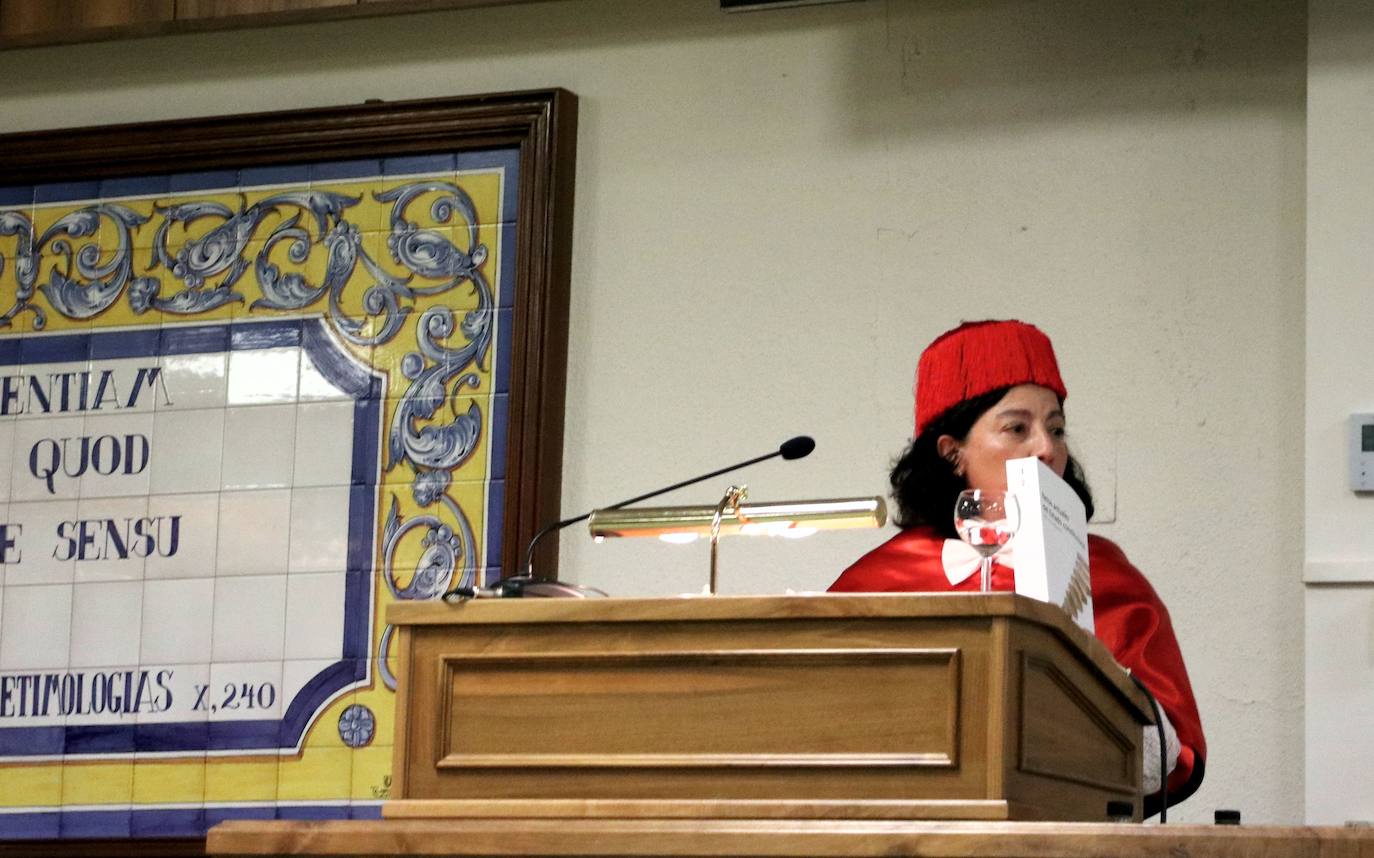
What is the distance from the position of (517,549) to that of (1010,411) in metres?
1.32

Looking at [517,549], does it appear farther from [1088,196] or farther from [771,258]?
[1088,196]

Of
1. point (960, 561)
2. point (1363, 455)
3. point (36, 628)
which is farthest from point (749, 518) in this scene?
point (36, 628)

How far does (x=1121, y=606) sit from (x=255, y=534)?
2040 millimetres

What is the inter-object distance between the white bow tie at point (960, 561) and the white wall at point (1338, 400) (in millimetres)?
797

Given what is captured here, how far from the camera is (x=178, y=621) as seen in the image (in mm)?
4430

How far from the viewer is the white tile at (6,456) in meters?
4.63

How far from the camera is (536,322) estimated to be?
14.0 ft

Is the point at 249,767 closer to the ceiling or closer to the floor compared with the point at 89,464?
closer to the floor

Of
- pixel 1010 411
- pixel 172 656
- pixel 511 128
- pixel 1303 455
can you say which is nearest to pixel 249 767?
pixel 172 656

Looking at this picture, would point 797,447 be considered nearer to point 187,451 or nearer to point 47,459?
point 187,451

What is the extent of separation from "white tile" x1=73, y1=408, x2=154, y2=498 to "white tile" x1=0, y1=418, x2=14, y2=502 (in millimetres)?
170

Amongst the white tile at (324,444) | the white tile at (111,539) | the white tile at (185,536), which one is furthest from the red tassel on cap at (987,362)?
the white tile at (111,539)

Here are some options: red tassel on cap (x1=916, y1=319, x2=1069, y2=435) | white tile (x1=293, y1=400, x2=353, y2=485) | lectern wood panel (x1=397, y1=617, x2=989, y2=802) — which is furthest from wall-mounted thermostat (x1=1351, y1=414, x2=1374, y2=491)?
white tile (x1=293, y1=400, x2=353, y2=485)

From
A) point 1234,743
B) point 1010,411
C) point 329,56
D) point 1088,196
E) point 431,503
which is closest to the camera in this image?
point 1010,411
